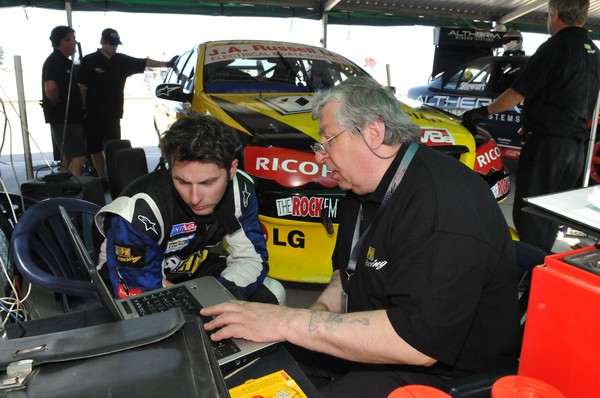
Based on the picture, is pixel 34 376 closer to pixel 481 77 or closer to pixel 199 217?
pixel 199 217

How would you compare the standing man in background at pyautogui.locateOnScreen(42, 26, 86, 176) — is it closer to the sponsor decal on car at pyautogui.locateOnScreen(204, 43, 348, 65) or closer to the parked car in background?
the sponsor decal on car at pyautogui.locateOnScreen(204, 43, 348, 65)

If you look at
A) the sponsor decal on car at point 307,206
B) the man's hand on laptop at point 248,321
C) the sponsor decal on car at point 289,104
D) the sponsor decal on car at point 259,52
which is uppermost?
the sponsor decal on car at point 259,52

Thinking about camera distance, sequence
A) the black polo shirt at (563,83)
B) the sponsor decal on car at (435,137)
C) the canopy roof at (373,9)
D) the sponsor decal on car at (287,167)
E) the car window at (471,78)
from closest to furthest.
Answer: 1. the sponsor decal on car at (287,167)
2. the sponsor decal on car at (435,137)
3. the black polo shirt at (563,83)
4. the car window at (471,78)
5. the canopy roof at (373,9)

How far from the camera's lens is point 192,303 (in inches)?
44.3

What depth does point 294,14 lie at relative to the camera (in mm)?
8062

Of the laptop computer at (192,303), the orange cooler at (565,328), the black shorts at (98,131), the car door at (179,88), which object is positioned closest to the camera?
the orange cooler at (565,328)

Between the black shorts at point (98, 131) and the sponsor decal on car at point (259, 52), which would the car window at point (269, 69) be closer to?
the sponsor decal on car at point (259, 52)

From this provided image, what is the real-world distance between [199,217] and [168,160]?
0.78 ft

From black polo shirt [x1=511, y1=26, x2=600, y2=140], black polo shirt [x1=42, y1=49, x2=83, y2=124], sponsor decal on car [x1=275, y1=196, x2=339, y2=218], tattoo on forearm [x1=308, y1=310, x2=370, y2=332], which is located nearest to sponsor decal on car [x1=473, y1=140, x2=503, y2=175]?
black polo shirt [x1=511, y1=26, x2=600, y2=140]

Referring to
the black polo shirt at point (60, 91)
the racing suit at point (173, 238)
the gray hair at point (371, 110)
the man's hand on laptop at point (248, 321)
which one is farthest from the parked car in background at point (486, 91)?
the man's hand on laptop at point (248, 321)

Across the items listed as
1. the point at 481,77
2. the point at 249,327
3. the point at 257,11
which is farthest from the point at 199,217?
the point at 257,11

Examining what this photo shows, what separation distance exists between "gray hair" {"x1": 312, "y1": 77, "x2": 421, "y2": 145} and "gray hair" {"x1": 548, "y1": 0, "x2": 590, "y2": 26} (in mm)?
2095

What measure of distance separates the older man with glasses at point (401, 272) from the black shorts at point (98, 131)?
4.32m

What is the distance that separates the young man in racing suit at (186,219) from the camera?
152cm
